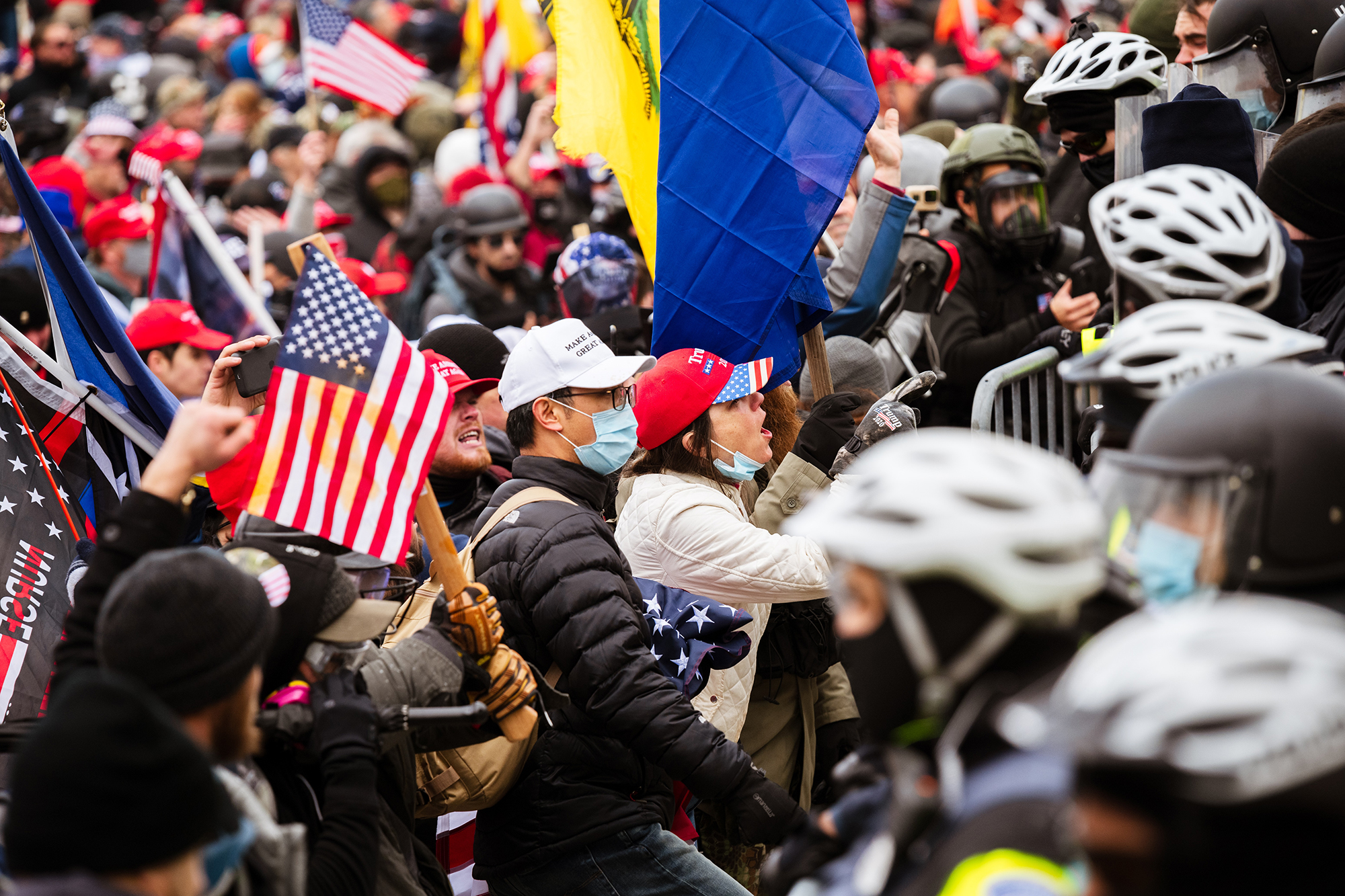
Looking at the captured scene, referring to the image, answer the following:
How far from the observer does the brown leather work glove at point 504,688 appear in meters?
3.96

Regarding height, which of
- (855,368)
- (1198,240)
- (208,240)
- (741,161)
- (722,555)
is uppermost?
(1198,240)


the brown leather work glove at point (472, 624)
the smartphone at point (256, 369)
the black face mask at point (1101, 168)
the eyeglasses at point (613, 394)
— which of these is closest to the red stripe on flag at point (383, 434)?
the brown leather work glove at point (472, 624)

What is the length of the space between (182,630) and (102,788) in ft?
1.83

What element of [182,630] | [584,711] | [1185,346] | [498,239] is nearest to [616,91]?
[584,711]

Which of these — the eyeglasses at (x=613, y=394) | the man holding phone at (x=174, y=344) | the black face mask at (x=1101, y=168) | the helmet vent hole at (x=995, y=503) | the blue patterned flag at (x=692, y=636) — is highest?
the helmet vent hole at (x=995, y=503)

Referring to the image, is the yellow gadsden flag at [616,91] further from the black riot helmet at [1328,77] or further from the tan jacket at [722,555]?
the black riot helmet at [1328,77]

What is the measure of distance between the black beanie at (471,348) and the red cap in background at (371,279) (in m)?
1.17

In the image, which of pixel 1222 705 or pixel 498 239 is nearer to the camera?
pixel 1222 705

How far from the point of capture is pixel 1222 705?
1.79 m

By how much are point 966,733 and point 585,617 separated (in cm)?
227

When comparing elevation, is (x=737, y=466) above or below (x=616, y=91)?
below

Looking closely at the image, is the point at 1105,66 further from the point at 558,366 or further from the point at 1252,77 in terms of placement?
the point at 558,366

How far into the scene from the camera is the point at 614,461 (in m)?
5.00

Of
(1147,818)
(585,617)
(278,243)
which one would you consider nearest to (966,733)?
(1147,818)
